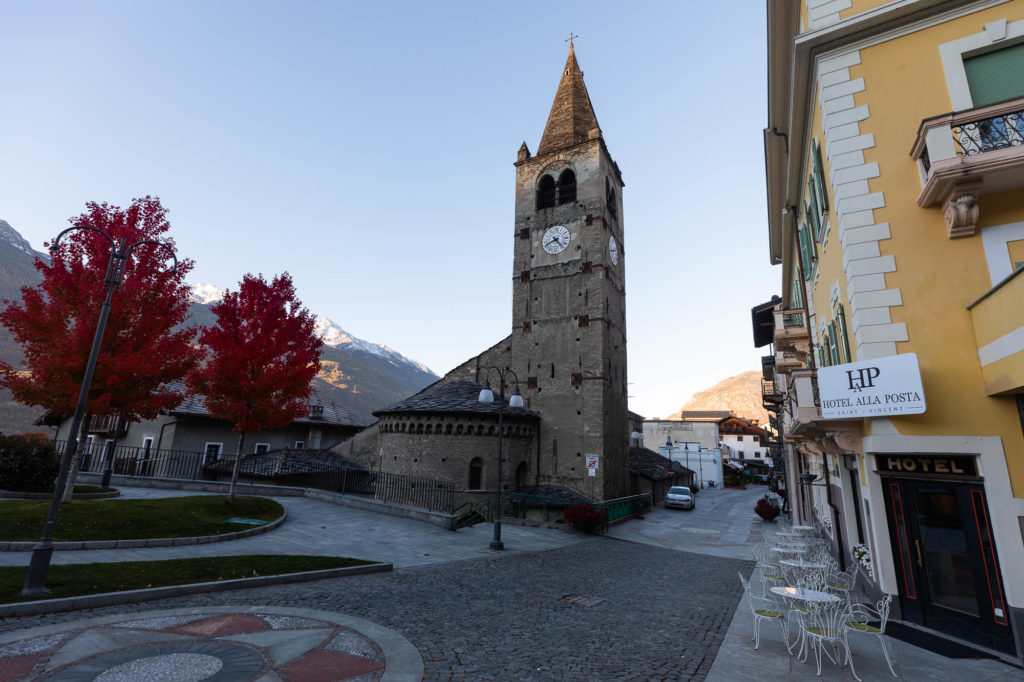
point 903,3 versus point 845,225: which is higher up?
point 903,3

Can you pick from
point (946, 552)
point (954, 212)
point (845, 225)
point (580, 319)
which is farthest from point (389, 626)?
point (580, 319)

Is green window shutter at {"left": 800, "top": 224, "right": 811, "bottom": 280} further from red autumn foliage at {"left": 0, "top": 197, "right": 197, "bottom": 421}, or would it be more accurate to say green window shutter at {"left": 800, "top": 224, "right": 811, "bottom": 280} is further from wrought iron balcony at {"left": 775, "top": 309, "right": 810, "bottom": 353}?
red autumn foliage at {"left": 0, "top": 197, "right": 197, "bottom": 421}

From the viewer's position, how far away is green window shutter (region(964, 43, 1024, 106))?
26.9ft

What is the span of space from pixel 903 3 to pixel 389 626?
50.9 ft

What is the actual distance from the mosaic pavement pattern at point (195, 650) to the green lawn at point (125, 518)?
6.09 meters

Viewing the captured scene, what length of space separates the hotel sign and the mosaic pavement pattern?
8.33m

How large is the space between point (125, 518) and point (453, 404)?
16.6 metres

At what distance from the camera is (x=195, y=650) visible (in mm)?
6273

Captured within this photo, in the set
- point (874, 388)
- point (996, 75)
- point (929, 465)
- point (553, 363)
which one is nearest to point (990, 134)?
point (996, 75)

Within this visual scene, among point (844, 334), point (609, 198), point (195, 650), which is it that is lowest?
point (195, 650)

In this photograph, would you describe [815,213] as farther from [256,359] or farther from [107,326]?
[107,326]

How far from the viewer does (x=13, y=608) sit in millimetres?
7055

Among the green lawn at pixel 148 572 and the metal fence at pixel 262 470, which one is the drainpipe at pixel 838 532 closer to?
the green lawn at pixel 148 572

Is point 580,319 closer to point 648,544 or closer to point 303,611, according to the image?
point 648,544
